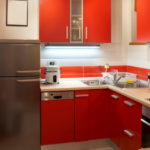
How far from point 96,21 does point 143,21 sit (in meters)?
0.78

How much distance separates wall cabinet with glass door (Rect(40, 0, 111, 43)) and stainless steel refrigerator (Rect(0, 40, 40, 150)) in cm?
41

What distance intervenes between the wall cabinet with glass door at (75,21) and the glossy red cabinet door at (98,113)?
2.54ft

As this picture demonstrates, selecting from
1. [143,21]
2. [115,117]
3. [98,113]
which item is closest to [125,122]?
[115,117]

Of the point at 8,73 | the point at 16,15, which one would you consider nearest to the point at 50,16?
the point at 16,15

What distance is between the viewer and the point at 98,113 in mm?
3084

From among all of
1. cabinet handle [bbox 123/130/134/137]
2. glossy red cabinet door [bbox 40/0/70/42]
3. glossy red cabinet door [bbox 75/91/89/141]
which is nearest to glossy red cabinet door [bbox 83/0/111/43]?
glossy red cabinet door [bbox 40/0/70/42]

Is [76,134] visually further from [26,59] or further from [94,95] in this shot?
[26,59]

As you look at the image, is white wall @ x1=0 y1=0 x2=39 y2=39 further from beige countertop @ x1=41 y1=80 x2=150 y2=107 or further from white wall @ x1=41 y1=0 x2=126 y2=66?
beige countertop @ x1=41 y1=80 x2=150 y2=107

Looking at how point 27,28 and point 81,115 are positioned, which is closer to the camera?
point 81,115

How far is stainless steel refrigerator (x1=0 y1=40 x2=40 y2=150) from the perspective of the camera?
9.27 ft

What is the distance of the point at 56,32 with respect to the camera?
10.3 ft

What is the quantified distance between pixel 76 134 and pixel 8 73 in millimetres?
1171

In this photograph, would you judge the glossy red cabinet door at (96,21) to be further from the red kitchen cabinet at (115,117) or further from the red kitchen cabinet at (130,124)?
the red kitchen cabinet at (130,124)

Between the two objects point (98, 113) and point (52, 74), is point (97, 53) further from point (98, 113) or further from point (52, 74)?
point (98, 113)
